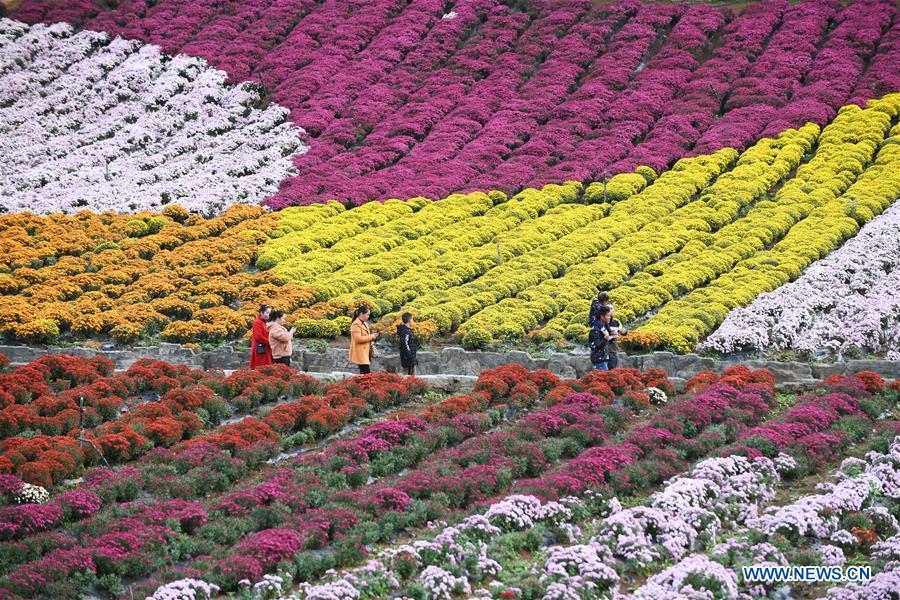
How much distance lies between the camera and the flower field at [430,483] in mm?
16000

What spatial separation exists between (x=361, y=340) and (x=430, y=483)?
23.3 feet

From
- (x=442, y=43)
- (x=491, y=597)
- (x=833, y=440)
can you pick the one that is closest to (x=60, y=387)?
(x=491, y=597)

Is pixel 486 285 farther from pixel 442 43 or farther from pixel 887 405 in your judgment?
pixel 442 43

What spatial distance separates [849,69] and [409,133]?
18811mm

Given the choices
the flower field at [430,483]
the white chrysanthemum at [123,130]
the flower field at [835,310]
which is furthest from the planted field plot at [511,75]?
the flower field at [430,483]

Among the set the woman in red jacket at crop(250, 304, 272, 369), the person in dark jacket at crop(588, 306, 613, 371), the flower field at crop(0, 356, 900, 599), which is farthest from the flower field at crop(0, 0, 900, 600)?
the woman in red jacket at crop(250, 304, 272, 369)

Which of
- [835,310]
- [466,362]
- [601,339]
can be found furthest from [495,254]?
[601,339]

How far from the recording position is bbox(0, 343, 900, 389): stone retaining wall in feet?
88.9

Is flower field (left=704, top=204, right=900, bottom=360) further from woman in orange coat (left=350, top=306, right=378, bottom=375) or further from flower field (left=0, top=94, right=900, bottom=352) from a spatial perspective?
woman in orange coat (left=350, top=306, right=378, bottom=375)

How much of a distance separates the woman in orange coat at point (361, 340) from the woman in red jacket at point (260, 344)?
198cm

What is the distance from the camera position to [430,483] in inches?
749

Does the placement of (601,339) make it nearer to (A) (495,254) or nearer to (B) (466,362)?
(B) (466,362)

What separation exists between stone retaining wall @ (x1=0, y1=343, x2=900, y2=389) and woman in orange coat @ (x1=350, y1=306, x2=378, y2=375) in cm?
213

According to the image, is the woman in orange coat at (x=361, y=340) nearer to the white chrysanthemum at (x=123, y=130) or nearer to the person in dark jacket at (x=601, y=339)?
the person in dark jacket at (x=601, y=339)
